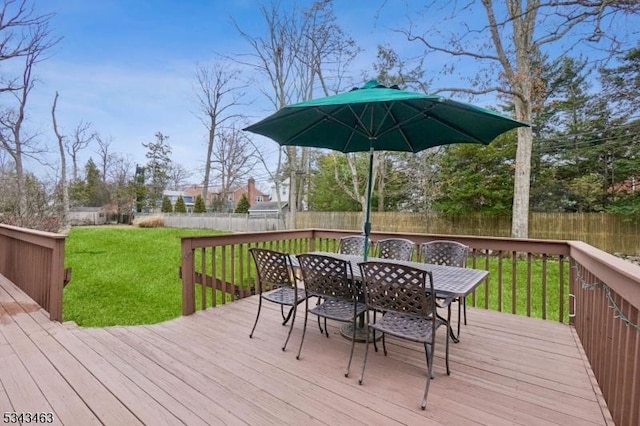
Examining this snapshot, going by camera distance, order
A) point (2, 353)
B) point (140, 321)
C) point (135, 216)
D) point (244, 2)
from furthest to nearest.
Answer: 1. point (135, 216)
2. point (244, 2)
3. point (140, 321)
4. point (2, 353)

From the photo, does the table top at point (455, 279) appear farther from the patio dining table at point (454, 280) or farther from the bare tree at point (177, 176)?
the bare tree at point (177, 176)

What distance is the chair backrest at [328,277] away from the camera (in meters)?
2.45

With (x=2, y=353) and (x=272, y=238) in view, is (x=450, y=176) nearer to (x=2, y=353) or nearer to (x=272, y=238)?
(x=272, y=238)

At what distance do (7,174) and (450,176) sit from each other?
15.6 metres

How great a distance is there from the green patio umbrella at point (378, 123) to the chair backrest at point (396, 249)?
85 cm

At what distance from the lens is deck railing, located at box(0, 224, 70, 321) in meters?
3.21

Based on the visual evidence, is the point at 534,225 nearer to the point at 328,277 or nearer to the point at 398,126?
the point at 398,126

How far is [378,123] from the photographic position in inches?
124

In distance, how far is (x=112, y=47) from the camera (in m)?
9.30

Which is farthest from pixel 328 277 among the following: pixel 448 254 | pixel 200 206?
pixel 200 206

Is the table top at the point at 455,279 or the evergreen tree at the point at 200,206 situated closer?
the table top at the point at 455,279

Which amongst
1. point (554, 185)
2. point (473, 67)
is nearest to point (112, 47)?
point (473, 67)

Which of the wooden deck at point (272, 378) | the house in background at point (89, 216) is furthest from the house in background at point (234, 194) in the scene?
the wooden deck at point (272, 378)

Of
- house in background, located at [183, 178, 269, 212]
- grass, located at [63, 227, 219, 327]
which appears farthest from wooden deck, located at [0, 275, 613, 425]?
house in background, located at [183, 178, 269, 212]
